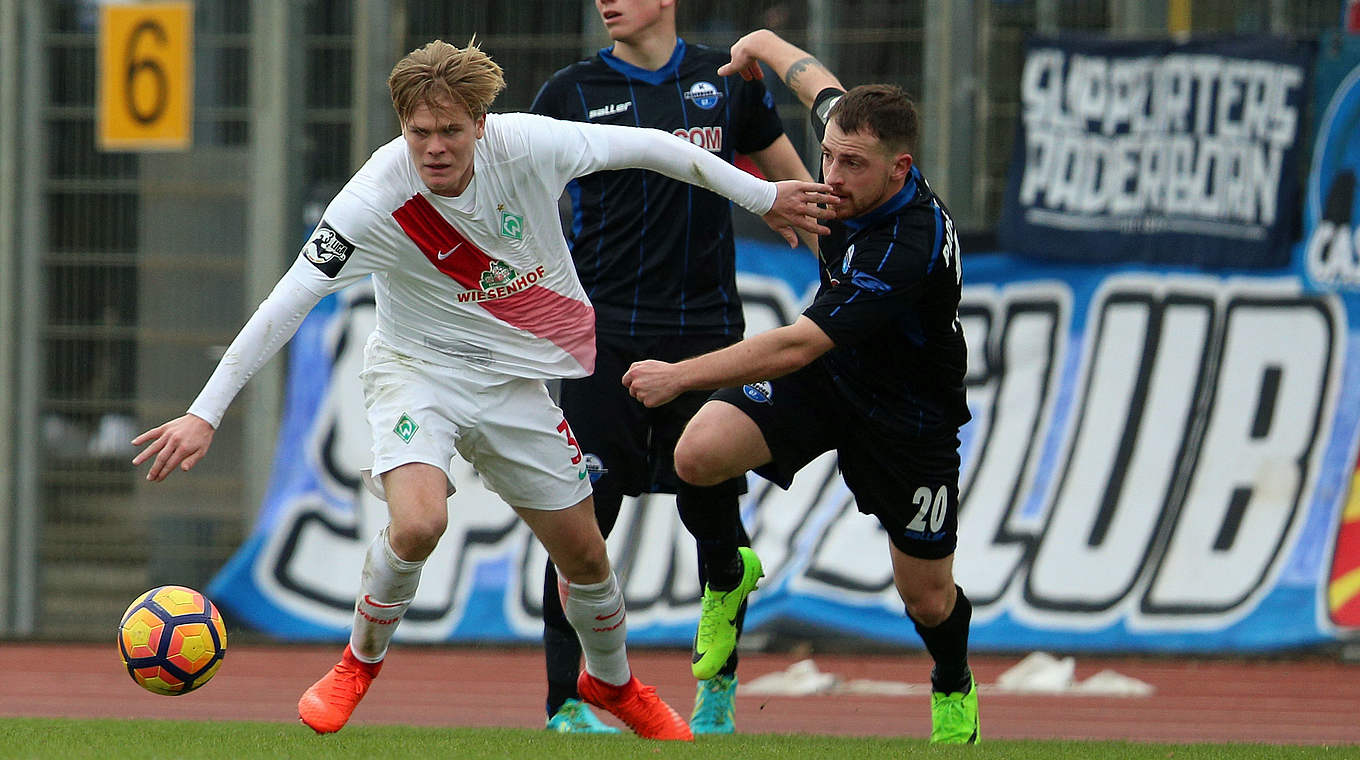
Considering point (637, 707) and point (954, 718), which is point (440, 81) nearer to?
point (637, 707)

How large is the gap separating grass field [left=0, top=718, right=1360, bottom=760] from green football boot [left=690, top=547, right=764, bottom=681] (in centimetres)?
25

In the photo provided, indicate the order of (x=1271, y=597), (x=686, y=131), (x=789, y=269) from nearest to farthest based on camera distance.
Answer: (x=686, y=131), (x=1271, y=597), (x=789, y=269)

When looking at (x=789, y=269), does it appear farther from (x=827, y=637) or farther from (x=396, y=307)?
(x=396, y=307)

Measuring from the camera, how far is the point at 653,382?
494cm

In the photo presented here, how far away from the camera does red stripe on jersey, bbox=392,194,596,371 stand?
521 centimetres

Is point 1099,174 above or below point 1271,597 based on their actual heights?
above

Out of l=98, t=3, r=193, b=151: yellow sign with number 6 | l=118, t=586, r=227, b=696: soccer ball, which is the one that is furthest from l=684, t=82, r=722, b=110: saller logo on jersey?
l=98, t=3, r=193, b=151: yellow sign with number 6

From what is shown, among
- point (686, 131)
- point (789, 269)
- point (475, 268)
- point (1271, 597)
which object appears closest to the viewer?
point (475, 268)

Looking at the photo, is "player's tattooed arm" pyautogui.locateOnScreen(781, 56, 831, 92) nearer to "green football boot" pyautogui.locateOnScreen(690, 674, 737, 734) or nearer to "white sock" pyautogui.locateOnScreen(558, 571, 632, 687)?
"white sock" pyautogui.locateOnScreen(558, 571, 632, 687)

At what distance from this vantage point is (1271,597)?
9.22 metres

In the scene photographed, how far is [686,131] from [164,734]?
271 centimetres

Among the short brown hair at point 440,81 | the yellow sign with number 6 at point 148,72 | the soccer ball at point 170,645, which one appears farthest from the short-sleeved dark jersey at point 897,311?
the yellow sign with number 6 at point 148,72

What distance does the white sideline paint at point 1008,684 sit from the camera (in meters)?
8.41

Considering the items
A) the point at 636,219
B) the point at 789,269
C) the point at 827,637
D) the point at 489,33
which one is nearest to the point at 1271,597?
the point at 827,637
